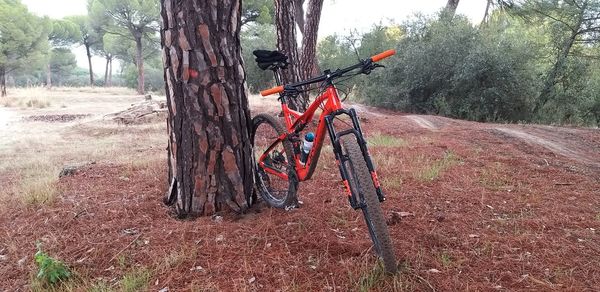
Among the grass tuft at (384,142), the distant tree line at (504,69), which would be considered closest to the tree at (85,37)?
the distant tree line at (504,69)

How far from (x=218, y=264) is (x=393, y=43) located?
15.5 meters

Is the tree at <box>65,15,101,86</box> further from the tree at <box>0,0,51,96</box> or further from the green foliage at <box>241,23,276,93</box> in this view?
the green foliage at <box>241,23,276,93</box>

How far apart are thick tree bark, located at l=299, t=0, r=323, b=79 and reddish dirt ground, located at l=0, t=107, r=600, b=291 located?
4.62m

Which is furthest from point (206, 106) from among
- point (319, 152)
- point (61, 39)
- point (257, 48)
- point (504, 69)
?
point (61, 39)

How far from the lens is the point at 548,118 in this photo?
12.6m

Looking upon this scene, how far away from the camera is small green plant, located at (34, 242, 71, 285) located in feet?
7.18

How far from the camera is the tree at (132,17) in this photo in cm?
2707

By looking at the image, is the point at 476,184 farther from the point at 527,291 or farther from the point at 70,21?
the point at 70,21

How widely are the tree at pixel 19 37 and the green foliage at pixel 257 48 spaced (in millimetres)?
14592

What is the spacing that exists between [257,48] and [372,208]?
60.4ft

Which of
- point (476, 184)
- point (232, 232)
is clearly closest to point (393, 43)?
point (476, 184)

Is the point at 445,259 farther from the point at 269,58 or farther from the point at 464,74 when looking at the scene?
the point at 464,74

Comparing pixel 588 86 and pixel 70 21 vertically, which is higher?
pixel 70 21

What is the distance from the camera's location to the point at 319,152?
2773 mm
